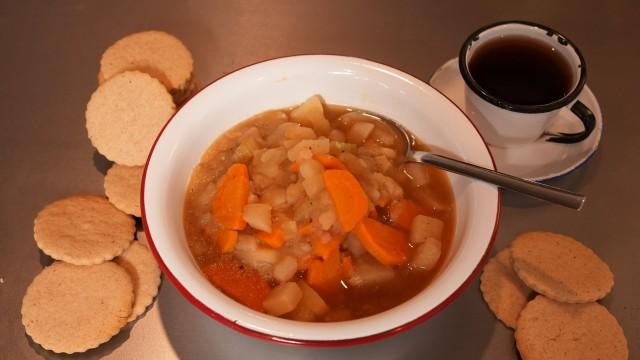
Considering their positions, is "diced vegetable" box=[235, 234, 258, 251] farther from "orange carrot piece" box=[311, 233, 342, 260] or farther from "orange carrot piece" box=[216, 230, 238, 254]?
"orange carrot piece" box=[311, 233, 342, 260]

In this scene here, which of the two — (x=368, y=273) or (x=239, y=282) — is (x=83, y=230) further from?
(x=368, y=273)

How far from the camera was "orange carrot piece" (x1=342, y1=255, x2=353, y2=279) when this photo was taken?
1774mm

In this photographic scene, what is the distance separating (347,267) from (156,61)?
1.34 metres

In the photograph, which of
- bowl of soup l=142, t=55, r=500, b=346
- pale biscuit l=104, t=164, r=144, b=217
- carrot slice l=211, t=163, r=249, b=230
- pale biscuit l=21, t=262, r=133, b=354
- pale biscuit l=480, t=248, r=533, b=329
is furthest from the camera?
pale biscuit l=104, t=164, r=144, b=217

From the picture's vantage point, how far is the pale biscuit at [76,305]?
1926 millimetres

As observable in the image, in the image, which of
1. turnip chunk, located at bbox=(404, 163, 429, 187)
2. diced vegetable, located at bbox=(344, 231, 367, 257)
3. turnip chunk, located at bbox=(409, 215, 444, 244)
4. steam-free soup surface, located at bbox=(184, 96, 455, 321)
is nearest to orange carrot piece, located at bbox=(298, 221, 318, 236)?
steam-free soup surface, located at bbox=(184, 96, 455, 321)

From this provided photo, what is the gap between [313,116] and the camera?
2.14 metres

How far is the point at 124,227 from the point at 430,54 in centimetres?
167

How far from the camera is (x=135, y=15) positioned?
3.06 meters

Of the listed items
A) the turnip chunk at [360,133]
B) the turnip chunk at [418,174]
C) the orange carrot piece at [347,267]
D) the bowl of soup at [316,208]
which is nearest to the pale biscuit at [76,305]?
the bowl of soup at [316,208]

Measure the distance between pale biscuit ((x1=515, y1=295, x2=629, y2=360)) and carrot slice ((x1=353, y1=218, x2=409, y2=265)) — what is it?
0.51m

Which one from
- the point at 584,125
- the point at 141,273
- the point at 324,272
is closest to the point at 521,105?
the point at 584,125

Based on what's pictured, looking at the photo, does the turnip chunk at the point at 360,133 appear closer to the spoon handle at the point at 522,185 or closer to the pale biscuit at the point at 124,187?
the spoon handle at the point at 522,185

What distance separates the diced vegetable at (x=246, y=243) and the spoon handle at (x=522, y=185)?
2.13ft
